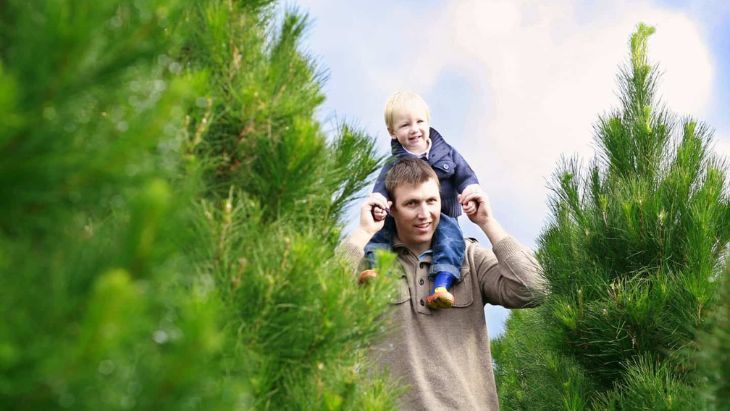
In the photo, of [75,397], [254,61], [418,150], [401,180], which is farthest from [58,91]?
[418,150]

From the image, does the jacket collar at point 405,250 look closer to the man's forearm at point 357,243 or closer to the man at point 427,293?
the man at point 427,293

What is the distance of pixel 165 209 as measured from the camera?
3.59ft

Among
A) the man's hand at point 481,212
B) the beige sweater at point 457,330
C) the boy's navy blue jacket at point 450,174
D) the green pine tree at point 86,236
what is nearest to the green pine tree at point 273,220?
the green pine tree at point 86,236

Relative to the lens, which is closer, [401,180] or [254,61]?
[254,61]

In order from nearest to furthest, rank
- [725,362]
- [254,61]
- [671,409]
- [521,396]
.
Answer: [725,362]
[254,61]
[671,409]
[521,396]

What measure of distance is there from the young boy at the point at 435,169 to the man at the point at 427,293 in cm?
7

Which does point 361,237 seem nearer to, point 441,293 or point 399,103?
point 441,293

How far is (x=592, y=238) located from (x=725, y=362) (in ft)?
7.83

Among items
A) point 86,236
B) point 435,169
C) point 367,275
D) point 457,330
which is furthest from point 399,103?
point 86,236

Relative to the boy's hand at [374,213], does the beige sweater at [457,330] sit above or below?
below

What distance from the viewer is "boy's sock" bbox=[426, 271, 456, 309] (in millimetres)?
3645

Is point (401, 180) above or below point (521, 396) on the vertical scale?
above

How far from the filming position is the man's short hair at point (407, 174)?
3.84m

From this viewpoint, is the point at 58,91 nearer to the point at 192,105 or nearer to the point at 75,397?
the point at 75,397
